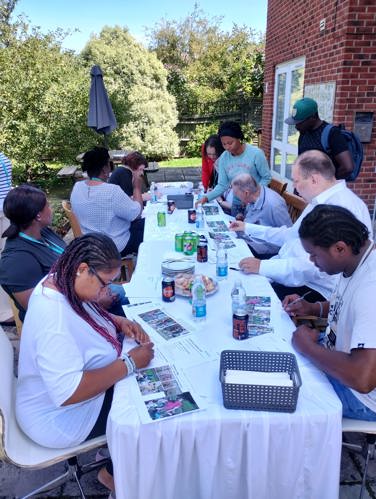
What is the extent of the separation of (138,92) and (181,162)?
2348mm

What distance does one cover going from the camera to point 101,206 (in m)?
3.67

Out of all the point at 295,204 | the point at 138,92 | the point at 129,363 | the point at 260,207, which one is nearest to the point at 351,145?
the point at 295,204

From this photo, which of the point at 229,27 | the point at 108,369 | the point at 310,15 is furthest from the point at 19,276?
the point at 229,27

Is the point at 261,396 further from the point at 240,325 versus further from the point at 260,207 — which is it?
the point at 260,207

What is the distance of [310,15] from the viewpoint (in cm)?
568

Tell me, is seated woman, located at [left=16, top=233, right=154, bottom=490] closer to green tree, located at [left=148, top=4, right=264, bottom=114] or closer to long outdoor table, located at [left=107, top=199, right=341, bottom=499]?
long outdoor table, located at [left=107, top=199, right=341, bottom=499]

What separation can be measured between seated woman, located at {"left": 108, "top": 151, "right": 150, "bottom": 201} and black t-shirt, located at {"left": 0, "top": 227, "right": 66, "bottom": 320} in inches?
91.3

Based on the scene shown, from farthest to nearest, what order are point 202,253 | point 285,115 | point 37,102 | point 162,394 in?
point 37,102
point 285,115
point 202,253
point 162,394

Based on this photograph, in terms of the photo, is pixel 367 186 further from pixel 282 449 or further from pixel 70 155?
pixel 70 155

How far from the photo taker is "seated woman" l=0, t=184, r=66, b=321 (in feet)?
7.23

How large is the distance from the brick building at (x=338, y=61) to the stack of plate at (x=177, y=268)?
3.31 metres

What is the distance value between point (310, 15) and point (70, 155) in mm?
5615

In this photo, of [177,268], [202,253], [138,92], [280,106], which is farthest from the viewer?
[138,92]

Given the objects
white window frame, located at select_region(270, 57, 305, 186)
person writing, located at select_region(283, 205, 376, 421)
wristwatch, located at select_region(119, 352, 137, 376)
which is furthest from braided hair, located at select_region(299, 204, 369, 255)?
white window frame, located at select_region(270, 57, 305, 186)
